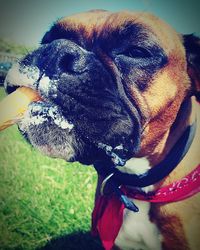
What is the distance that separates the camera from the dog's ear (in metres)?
2.02

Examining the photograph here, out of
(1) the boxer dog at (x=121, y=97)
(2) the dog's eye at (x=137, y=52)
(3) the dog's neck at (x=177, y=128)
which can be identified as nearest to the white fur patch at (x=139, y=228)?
(1) the boxer dog at (x=121, y=97)

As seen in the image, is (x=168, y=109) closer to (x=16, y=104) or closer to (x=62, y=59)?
(x=62, y=59)

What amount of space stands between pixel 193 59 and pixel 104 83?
0.55m

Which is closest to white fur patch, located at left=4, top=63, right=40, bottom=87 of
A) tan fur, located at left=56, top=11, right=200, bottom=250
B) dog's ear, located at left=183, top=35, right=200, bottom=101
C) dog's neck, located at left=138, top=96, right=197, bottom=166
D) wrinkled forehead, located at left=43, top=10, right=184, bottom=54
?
wrinkled forehead, located at left=43, top=10, right=184, bottom=54

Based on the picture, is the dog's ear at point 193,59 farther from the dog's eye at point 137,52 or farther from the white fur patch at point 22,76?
the white fur patch at point 22,76

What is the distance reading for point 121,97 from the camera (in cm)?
191

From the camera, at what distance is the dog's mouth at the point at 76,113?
189 centimetres

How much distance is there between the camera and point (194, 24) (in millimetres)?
2066

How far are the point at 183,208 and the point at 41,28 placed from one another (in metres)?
1.38

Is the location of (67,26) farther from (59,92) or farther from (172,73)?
(172,73)

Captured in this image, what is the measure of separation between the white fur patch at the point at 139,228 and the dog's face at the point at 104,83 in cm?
21

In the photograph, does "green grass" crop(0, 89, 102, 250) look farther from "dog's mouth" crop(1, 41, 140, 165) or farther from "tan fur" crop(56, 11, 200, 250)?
"tan fur" crop(56, 11, 200, 250)

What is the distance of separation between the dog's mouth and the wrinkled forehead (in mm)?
122

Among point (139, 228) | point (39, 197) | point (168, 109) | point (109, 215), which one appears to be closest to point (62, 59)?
point (168, 109)
